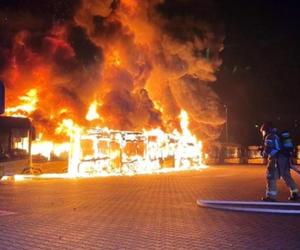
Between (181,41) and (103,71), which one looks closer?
(103,71)

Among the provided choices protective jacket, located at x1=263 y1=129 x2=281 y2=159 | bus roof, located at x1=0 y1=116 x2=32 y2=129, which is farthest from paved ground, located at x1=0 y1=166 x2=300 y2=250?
bus roof, located at x1=0 y1=116 x2=32 y2=129

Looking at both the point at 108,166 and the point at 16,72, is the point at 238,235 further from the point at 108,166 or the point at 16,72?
the point at 16,72

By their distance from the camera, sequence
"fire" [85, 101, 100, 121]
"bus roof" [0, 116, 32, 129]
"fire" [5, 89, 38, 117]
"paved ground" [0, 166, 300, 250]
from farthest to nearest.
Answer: "fire" [85, 101, 100, 121] < "fire" [5, 89, 38, 117] < "bus roof" [0, 116, 32, 129] < "paved ground" [0, 166, 300, 250]

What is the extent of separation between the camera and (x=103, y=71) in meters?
31.4

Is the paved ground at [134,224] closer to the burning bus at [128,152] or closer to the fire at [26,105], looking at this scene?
the burning bus at [128,152]

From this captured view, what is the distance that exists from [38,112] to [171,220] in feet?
61.1

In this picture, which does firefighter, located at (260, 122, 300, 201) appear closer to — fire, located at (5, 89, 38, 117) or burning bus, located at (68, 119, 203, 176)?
burning bus, located at (68, 119, 203, 176)

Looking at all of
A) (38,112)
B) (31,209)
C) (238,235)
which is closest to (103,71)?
(38,112)

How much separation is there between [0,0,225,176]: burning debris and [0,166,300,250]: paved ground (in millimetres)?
12231

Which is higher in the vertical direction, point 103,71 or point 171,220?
point 103,71

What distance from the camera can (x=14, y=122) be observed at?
74.1 feet

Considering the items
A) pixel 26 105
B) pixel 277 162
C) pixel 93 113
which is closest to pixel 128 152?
pixel 93 113

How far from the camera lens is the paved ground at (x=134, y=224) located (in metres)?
7.43

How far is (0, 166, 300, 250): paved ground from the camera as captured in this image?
24.4 ft
